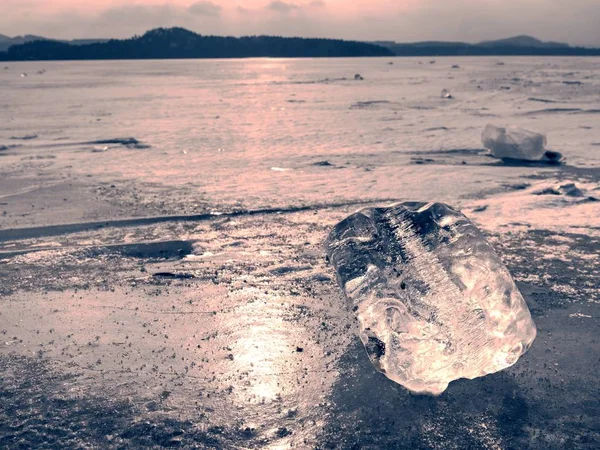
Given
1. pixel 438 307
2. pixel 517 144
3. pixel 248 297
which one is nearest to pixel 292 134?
pixel 517 144

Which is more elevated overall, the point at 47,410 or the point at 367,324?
the point at 367,324

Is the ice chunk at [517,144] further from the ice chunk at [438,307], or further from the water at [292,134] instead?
the ice chunk at [438,307]

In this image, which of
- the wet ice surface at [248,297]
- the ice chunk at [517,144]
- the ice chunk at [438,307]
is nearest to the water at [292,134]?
the wet ice surface at [248,297]

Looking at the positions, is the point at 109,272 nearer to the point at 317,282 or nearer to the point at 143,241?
the point at 143,241

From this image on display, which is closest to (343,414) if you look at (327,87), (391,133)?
(391,133)

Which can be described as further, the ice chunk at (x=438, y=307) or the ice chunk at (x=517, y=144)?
the ice chunk at (x=517, y=144)

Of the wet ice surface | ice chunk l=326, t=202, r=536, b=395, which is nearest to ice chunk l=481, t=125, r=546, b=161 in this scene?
the wet ice surface

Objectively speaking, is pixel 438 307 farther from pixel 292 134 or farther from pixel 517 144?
pixel 292 134
